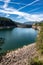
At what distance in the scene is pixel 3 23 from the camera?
156 m

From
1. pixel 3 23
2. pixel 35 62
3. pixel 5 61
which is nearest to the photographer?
pixel 35 62

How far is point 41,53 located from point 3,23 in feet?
433

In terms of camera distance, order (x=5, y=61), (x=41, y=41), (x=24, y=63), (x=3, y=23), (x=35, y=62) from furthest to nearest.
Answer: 1. (x=3, y=23)
2. (x=41, y=41)
3. (x=5, y=61)
4. (x=24, y=63)
5. (x=35, y=62)

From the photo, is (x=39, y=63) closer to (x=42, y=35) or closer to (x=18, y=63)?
(x=18, y=63)

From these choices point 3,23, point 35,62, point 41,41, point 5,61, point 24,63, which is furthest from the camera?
point 3,23

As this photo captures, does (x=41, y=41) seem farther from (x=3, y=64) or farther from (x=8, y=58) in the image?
(x=3, y=64)

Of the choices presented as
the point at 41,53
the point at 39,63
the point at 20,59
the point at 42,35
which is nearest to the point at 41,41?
the point at 42,35

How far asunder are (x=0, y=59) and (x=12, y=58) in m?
1.66

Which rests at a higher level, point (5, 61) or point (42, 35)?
point (42, 35)

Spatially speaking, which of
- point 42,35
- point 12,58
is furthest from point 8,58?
point 42,35

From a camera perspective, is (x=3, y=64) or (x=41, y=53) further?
(x=41, y=53)

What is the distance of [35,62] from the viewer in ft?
57.7

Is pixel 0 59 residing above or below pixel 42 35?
below

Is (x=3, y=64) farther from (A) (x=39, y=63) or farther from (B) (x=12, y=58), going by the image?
(A) (x=39, y=63)
